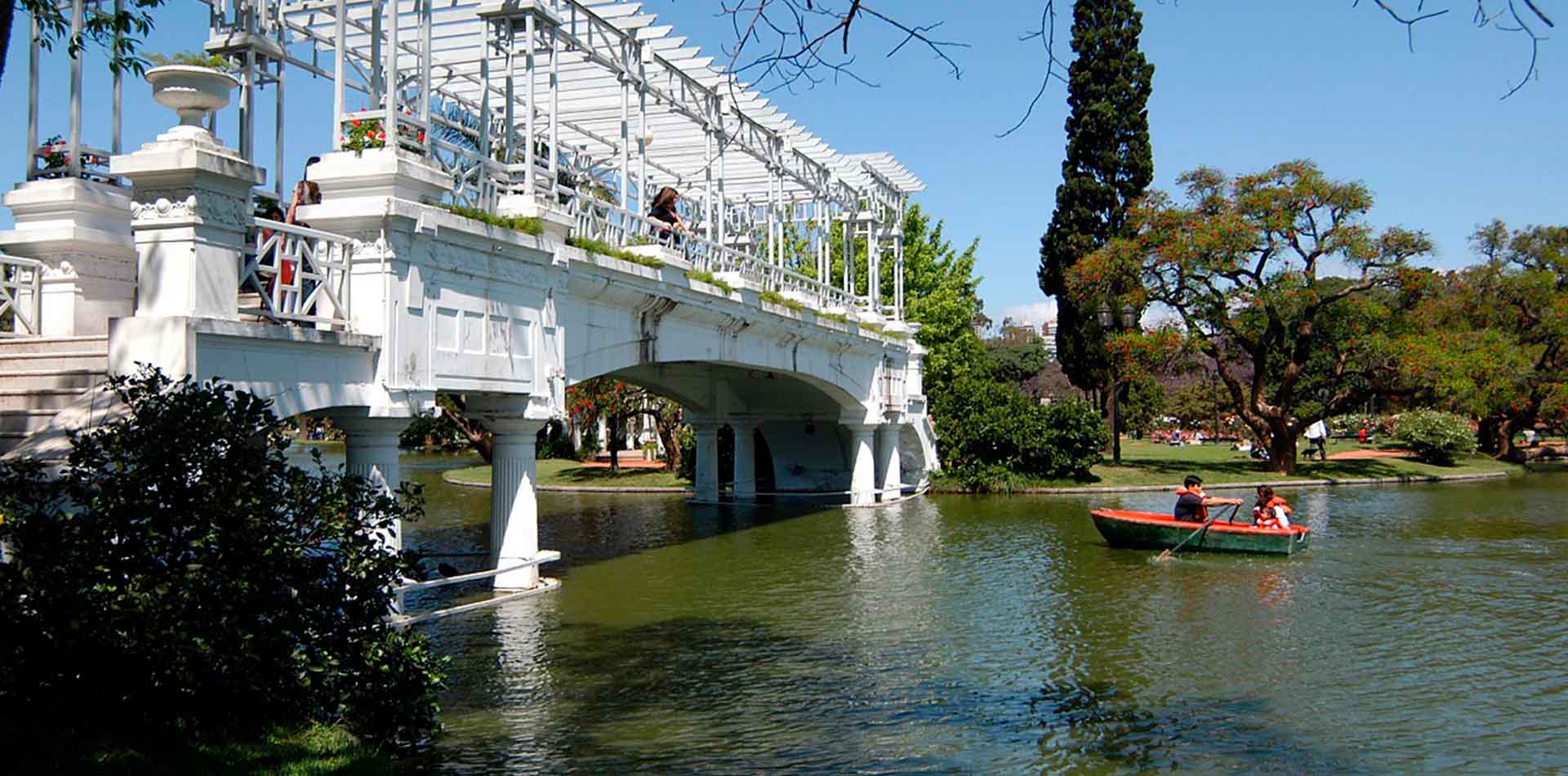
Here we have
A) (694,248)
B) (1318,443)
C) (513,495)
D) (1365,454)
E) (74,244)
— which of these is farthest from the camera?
(1365,454)

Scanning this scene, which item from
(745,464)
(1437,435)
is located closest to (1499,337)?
(1437,435)

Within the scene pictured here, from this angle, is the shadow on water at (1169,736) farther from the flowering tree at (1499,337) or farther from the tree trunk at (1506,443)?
the tree trunk at (1506,443)

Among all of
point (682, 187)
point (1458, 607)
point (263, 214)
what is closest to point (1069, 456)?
point (682, 187)

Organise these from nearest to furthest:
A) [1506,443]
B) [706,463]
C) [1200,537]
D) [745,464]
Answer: [1200,537]
[706,463]
[745,464]
[1506,443]

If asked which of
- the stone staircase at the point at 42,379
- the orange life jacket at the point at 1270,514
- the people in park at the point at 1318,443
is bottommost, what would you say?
the orange life jacket at the point at 1270,514

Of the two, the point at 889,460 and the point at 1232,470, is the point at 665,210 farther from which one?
the point at 1232,470

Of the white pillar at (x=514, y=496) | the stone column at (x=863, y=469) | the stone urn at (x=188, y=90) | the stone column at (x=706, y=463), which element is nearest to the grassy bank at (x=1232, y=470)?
the stone column at (x=863, y=469)

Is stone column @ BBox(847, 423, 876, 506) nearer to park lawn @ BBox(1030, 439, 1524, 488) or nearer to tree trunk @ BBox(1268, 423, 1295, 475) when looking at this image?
park lawn @ BBox(1030, 439, 1524, 488)

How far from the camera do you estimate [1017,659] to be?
13.8 meters

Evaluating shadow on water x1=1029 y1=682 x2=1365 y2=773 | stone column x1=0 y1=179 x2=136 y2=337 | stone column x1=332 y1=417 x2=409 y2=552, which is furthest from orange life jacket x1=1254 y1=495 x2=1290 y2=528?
stone column x1=0 y1=179 x2=136 y2=337

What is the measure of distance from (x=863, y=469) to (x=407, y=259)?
69.9 ft

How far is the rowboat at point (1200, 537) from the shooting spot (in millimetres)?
21219

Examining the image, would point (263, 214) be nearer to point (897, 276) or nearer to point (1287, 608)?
point (1287, 608)

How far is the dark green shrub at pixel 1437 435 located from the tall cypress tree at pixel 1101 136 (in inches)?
508
